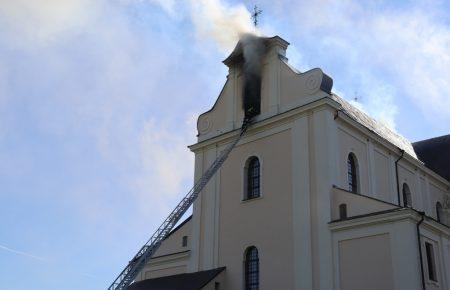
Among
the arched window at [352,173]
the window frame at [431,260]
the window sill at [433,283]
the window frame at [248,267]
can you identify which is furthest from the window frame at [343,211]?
the window frame at [248,267]

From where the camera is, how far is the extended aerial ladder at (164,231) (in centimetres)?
1859

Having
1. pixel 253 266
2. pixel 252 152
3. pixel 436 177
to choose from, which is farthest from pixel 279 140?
pixel 436 177

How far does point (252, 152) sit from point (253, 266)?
463 centimetres

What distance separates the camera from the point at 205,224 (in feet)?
82.6

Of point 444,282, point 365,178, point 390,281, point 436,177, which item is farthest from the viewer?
point 436,177

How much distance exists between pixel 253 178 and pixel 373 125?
6.63 metres

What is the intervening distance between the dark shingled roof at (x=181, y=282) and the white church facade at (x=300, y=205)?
0.08m

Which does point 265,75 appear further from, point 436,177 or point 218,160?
point 436,177

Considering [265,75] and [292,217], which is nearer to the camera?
[292,217]

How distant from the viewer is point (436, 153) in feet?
107

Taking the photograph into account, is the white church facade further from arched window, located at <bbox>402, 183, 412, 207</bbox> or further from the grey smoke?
the grey smoke

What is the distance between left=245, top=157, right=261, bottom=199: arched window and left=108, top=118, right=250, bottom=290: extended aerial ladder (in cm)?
105

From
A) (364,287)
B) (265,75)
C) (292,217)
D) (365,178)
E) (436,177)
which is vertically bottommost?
(364,287)

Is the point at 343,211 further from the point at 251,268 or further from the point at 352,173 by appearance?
the point at 251,268
